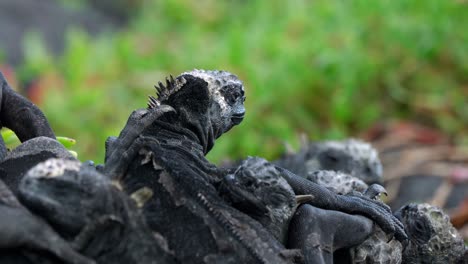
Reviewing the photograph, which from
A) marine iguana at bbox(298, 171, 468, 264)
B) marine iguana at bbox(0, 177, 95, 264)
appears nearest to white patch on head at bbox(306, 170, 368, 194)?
marine iguana at bbox(298, 171, 468, 264)

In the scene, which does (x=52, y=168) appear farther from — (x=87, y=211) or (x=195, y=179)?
(x=195, y=179)

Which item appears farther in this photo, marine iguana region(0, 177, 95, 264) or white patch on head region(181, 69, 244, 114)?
white patch on head region(181, 69, 244, 114)

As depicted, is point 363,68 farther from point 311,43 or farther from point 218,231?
point 218,231

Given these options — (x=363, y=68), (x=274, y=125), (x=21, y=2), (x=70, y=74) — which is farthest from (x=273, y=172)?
(x=21, y=2)

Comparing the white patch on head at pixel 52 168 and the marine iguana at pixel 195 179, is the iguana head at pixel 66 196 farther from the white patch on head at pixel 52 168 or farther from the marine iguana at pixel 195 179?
the marine iguana at pixel 195 179

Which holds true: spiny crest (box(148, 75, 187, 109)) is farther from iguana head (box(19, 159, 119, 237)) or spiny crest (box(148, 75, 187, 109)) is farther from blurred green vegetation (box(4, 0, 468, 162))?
blurred green vegetation (box(4, 0, 468, 162))

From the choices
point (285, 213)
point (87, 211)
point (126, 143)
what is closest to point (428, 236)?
point (285, 213)

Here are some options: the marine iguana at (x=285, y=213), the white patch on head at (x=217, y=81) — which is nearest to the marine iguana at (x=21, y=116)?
the white patch on head at (x=217, y=81)
